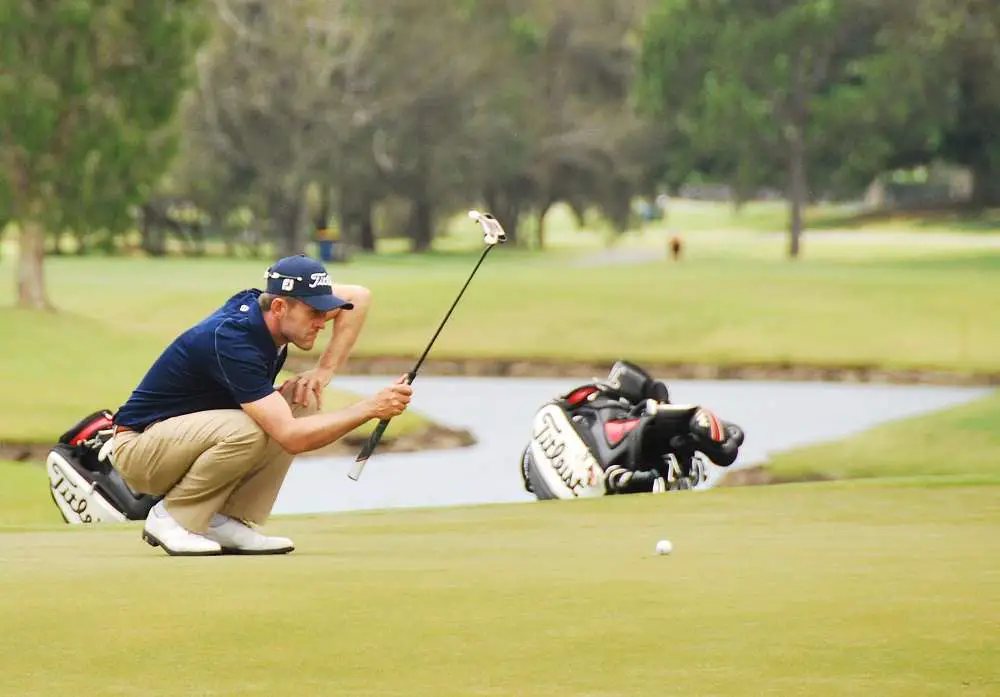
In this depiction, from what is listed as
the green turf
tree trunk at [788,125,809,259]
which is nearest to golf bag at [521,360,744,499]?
the green turf

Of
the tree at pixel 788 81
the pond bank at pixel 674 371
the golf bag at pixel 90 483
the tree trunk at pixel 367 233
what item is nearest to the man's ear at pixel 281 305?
the golf bag at pixel 90 483

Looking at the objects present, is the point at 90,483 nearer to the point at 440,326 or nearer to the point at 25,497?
the point at 25,497

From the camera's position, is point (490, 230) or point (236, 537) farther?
point (490, 230)

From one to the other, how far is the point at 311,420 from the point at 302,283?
60cm

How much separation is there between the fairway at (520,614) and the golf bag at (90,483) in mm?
4275

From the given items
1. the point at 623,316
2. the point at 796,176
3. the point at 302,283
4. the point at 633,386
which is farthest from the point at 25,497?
the point at 796,176

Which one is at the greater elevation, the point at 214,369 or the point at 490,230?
the point at 490,230

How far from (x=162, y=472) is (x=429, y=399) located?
22.8 m

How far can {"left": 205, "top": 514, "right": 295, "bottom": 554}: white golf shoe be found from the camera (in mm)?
9836

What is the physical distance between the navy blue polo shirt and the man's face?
10 cm

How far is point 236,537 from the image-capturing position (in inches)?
387

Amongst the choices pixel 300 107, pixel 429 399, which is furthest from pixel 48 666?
pixel 300 107

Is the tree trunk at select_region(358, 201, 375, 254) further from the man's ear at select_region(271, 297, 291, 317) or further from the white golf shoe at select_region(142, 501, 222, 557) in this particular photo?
the man's ear at select_region(271, 297, 291, 317)

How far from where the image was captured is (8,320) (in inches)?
1320
